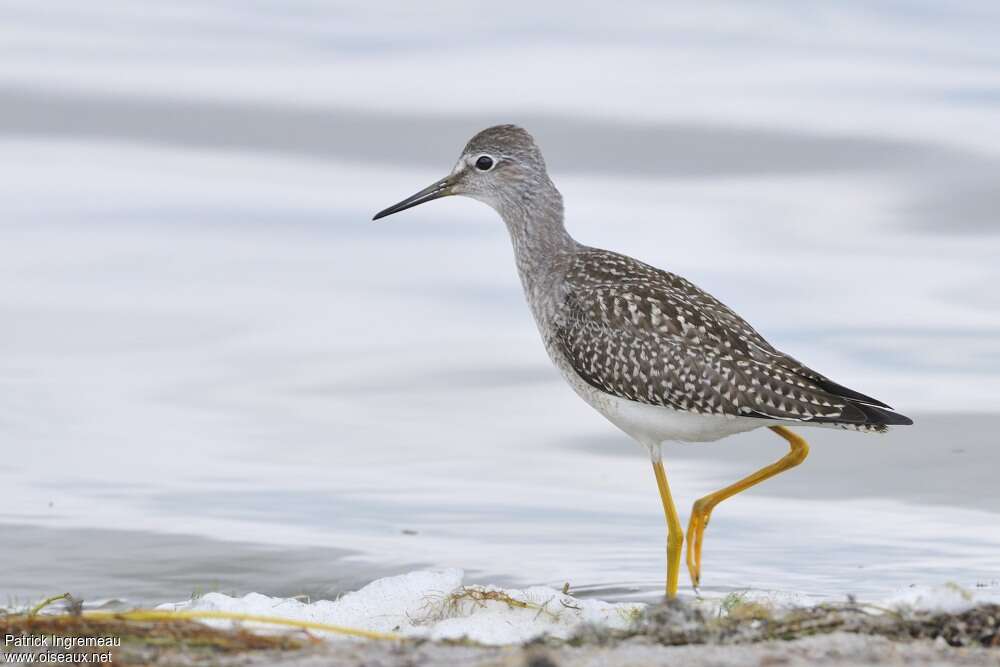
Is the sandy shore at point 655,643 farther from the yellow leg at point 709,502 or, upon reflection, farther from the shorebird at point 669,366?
the yellow leg at point 709,502

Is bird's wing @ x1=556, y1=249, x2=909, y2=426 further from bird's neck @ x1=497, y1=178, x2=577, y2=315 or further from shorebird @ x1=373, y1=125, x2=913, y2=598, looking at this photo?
bird's neck @ x1=497, y1=178, x2=577, y2=315

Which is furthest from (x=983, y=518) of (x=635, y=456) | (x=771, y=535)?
(x=635, y=456)

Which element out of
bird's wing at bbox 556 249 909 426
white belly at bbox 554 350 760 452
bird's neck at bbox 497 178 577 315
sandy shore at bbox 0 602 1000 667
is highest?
bird's neck at bbox 497 178 577 315

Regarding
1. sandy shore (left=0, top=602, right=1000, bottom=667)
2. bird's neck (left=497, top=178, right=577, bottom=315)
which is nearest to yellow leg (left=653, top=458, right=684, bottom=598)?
bird's neck (left=497, top=178, right=577, bottom=315)

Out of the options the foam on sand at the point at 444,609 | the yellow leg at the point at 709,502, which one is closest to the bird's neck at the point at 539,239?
the yellow leg at the point at 709,502

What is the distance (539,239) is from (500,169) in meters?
0.62

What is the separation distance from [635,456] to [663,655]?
8702mm

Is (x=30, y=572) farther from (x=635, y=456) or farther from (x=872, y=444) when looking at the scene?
(x=872, y=444)

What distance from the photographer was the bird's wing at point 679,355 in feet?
30.7

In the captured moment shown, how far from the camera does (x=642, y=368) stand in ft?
31.7

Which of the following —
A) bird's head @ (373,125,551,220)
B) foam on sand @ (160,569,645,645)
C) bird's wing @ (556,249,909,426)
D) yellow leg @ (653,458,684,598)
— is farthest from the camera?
bird's head @ (373,125,551,220)

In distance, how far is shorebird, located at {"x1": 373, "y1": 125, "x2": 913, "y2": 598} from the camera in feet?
30.8

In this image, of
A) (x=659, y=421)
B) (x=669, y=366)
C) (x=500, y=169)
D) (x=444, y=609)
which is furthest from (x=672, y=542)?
(x=500, y=169)

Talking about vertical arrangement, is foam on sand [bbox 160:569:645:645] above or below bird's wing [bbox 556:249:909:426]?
below
